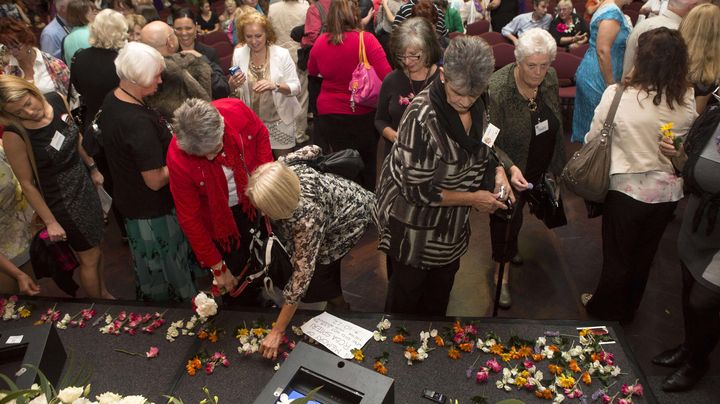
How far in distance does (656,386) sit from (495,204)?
4.35 feet

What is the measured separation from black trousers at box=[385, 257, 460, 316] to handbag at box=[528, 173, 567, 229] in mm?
810

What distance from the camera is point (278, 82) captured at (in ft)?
12.1

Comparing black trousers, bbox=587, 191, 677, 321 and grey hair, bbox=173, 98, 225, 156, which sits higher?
grey hair, bbox=173, 98, 225, 156

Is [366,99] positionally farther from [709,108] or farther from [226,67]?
[226,67]

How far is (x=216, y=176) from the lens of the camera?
7.89 ft

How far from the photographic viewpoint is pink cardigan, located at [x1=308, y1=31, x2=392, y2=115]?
143 inches

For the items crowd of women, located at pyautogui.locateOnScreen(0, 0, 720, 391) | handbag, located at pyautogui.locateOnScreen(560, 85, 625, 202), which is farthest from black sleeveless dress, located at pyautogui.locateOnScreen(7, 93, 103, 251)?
handbag, located at pyautogui.locateOnScreen(560, 85, 625, 202)

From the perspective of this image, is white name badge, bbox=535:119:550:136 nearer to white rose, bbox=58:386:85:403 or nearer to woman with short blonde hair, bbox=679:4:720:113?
woman with short blonde hair, bbox=679:4:720:113

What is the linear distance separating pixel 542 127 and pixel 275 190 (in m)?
1.60

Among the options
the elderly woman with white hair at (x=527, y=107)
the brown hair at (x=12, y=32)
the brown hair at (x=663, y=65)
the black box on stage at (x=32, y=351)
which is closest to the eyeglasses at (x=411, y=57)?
the elderly woman with white hair at (x=527, y=107)

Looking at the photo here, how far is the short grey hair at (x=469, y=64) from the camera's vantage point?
1863mm

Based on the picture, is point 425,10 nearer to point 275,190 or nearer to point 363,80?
point 363,80

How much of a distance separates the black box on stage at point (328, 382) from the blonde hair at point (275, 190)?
1.79 ft

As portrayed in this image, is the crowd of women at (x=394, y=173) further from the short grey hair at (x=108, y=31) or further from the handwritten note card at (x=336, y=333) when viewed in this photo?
the handwritten note card at (x=336, y=333)
